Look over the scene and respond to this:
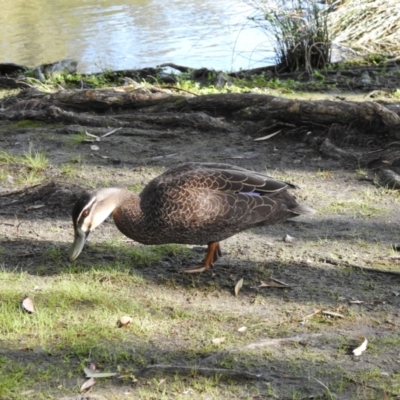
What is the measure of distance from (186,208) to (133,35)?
10683mm

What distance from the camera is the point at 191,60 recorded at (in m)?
12.5

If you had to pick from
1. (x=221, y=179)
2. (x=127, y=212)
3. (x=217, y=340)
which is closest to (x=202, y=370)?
(x=217, y=340)

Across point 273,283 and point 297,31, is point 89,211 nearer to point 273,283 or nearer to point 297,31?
point 273,283

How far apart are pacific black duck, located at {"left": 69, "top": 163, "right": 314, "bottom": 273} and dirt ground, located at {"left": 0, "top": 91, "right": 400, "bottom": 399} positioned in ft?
1.17

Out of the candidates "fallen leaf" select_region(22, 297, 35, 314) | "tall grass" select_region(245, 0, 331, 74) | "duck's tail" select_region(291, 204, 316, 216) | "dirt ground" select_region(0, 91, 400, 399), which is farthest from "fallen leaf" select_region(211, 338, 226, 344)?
"tall grass" select_region(245, 0, 331, 74)

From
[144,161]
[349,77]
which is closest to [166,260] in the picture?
[144,161]

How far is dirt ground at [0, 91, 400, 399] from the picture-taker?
370 centimetres

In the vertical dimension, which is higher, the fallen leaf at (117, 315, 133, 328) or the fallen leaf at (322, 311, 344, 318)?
the fallen leaf at (117, 315, 133, 328)

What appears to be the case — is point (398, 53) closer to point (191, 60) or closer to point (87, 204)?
point (191, 60)

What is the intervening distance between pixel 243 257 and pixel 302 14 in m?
6.37

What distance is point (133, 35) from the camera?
47.7ft

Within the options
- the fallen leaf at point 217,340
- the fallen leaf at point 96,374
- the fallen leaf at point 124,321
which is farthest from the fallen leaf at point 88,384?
the fallen leaf at point 217,340

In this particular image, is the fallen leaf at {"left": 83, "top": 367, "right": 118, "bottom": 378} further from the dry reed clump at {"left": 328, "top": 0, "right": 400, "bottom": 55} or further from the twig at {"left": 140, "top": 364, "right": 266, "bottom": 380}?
the dry reed clump at {"left": 328, "top": 0, "right": 400, "bottom": 55}

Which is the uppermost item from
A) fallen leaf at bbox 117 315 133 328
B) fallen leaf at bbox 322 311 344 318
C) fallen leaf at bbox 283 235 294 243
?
fallen leaf at bbox 117 315 133 328
